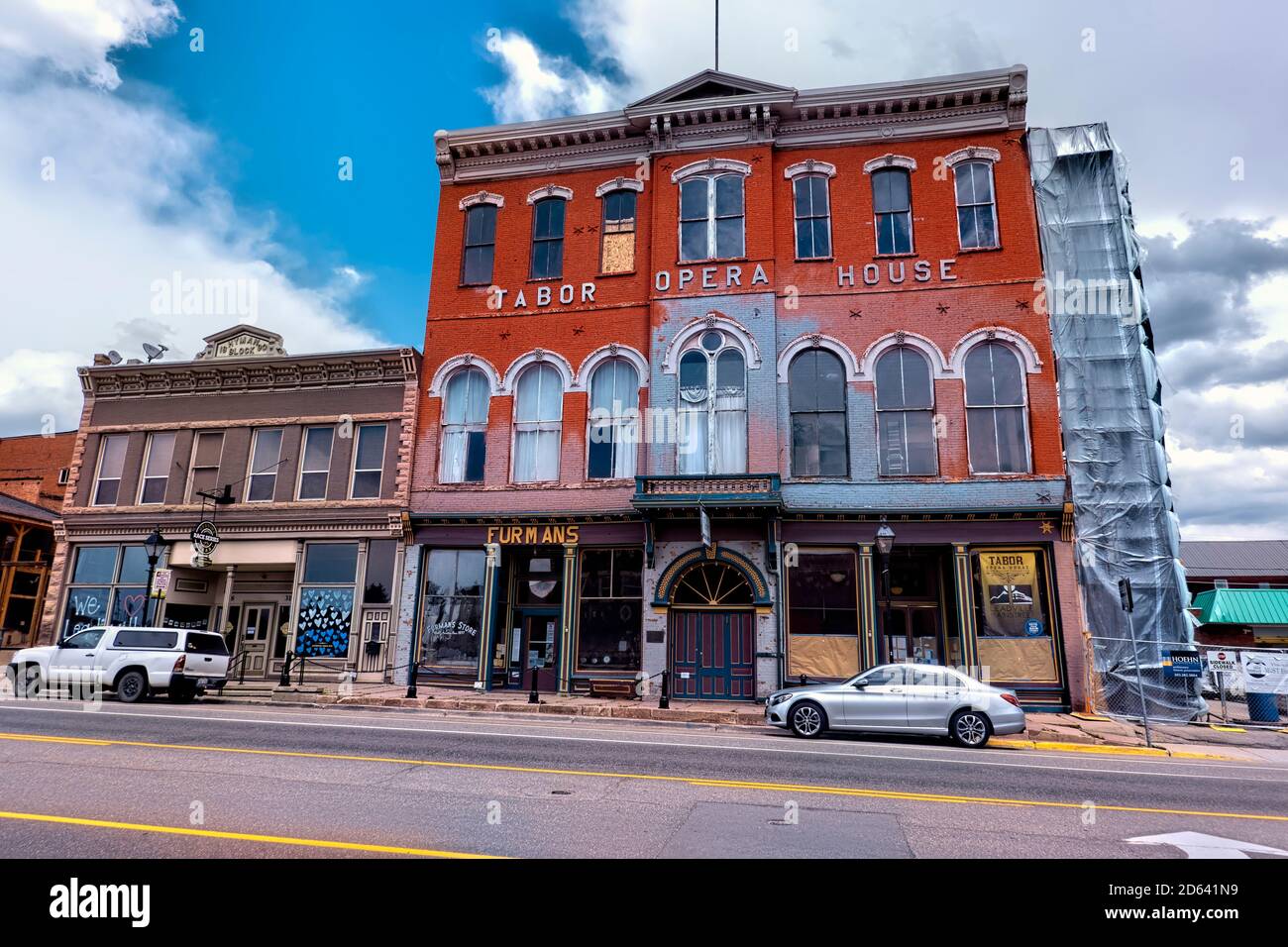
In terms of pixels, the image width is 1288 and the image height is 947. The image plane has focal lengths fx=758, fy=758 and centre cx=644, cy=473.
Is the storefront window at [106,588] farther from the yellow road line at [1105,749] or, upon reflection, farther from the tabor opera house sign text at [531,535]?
the yellow road line at [1105,749]

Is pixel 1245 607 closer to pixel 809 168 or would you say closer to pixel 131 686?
pixel 809 168

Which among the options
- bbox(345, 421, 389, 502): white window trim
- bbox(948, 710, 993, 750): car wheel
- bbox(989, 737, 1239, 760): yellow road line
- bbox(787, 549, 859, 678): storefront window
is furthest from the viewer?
bbox(345, 421, 389, 502): white window trim

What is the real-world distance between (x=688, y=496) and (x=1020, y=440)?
8943 millimetres

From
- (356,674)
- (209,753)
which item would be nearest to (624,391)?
(356,674)

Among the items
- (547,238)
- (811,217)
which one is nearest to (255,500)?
(547,238)

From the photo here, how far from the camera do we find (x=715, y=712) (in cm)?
1723

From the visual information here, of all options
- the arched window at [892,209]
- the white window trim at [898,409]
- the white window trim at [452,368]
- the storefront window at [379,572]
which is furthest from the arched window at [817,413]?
the storefront window at [379,572]

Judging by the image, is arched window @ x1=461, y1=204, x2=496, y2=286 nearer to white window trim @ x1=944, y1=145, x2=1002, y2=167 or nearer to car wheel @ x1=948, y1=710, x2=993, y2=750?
white window trim @ x1=944, y1=145, x2=1002, y2=167

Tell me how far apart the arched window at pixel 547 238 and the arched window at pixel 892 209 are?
381 inches

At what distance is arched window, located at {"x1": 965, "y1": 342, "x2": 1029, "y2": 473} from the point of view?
65.9ft

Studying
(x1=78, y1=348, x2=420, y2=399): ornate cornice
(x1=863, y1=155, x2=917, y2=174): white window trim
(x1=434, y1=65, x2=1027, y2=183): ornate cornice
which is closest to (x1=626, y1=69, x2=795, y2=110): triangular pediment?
(x1=434, y1=65, x2=1027, y2=183): ornate cornice

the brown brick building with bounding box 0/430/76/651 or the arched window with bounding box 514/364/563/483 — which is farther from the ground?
the arched window with bounding box 514/364/563/483

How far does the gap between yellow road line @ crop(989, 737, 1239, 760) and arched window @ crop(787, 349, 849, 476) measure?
8210 mm
